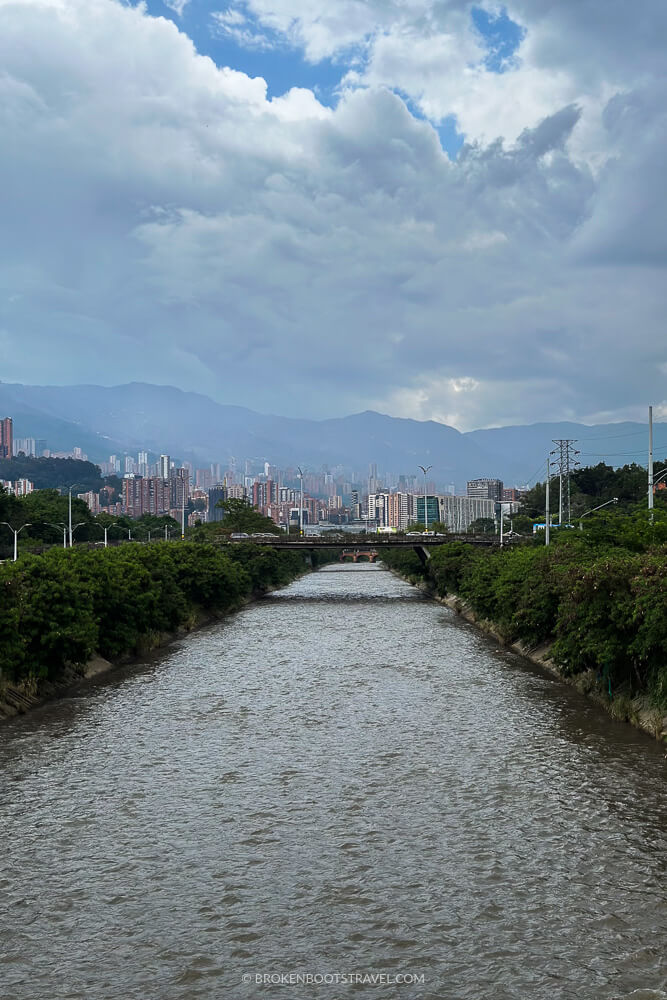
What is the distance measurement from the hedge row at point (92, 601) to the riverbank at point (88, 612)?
0.04 m

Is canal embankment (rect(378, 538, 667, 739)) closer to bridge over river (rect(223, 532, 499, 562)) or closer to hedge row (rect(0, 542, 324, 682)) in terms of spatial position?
hedge row (rect(0, 542, 324, 682))

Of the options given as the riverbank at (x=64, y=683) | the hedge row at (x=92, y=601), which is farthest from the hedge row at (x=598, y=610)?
the riverbank at (x=64, y=683)

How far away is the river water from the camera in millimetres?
13430

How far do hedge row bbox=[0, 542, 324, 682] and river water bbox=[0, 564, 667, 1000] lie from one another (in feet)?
7.98

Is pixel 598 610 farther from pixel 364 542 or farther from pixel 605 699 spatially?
pixel 364 542

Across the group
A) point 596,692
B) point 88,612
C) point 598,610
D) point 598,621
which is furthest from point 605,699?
point 88,612

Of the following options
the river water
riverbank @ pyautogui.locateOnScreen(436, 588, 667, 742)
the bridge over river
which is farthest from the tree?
the river water

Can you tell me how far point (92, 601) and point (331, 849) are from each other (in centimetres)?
2158

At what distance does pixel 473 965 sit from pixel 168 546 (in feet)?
182

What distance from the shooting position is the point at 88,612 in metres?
36.3

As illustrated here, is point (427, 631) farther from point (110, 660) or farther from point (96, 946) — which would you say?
point (96, 946)

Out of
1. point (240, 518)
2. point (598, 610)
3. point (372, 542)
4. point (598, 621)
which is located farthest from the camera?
point (240, 518)

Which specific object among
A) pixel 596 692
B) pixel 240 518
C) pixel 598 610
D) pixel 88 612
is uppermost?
pixel 240 518

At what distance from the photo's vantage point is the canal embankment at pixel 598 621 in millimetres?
26438
